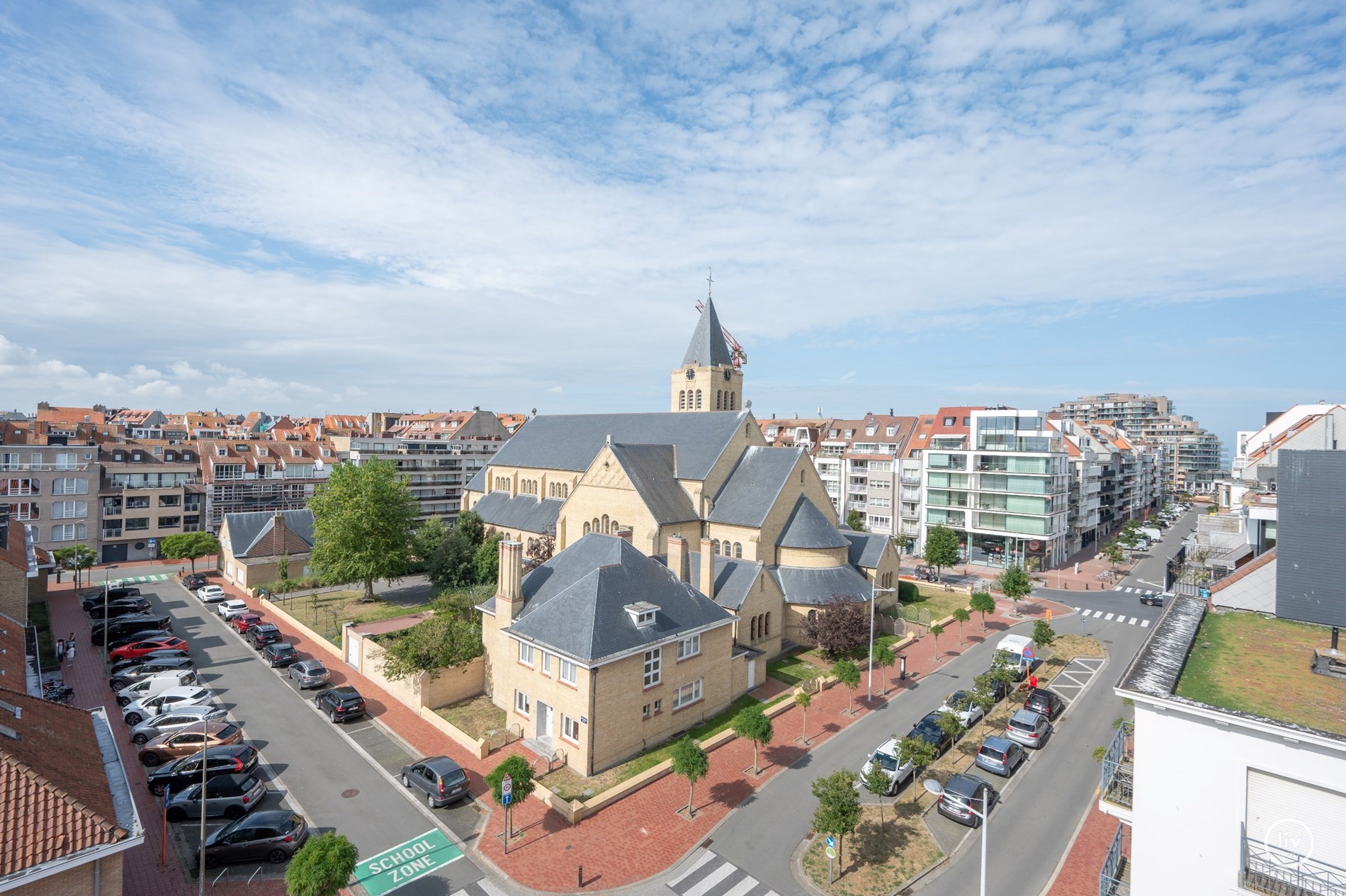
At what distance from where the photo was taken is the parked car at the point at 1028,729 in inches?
1152

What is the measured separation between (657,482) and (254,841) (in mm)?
31748

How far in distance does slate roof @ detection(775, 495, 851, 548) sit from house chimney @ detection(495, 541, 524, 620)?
20134 mm

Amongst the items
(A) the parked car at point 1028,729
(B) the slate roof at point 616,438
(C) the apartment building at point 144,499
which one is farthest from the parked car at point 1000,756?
(C) the apartment building at point 144,499

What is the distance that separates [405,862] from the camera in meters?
20.8

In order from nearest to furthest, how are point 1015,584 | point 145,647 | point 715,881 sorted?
1. point 715,881
2. point 145,647
3. point 1015,584

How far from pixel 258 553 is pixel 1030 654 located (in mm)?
59531

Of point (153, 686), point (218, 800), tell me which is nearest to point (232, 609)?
point (153, 686)

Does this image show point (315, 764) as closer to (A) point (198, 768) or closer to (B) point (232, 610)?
(A) point (198, 768)

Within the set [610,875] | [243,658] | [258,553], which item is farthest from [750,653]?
[258,553]

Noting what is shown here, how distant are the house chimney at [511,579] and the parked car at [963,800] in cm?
1956

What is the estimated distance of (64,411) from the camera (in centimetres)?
8750

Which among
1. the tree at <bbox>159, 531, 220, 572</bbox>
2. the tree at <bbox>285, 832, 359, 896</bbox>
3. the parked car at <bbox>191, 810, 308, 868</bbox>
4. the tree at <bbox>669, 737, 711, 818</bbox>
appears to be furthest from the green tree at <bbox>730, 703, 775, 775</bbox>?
the tree at <bbox>159, 531, 220, 572</bbox>

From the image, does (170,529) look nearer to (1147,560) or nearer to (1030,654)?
(1030,654)

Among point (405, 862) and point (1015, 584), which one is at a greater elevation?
point (1015, 584)
